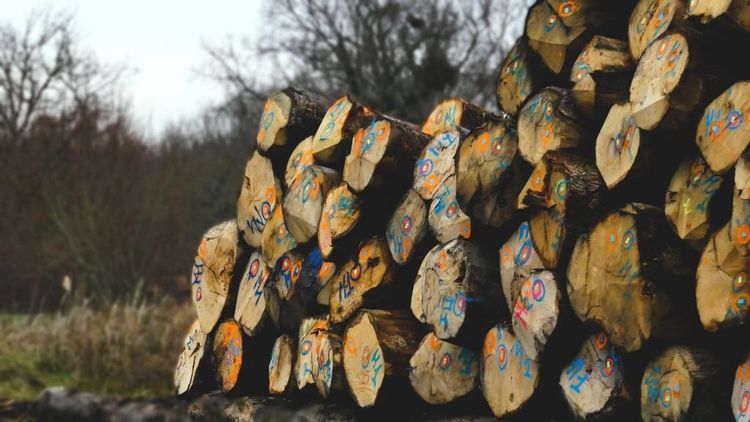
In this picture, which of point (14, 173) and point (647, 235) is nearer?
point (647, 235)

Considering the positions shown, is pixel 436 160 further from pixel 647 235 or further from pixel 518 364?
pixel 647 235

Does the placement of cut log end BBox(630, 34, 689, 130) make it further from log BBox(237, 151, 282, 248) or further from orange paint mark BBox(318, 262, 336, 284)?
log BBox(237, 151, 282, 248)

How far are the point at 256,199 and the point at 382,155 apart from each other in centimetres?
78

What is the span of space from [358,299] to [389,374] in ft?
0.90

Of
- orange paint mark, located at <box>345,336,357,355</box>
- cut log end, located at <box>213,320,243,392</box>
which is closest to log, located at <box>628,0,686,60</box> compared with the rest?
orange paint mark, located at <box>345,336,357,355</box>

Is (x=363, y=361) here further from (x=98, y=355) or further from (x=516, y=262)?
(x=98, y=355)

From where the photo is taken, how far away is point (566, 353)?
226 centimetres

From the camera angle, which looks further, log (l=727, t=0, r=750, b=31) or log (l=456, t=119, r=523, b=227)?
log (l=456, t=119, r=523, b=227)

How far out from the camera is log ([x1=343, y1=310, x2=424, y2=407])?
8.71 ft

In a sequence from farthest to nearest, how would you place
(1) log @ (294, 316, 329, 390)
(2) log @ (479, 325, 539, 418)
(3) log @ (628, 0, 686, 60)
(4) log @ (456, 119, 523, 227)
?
(1) log @ (294, 316, 329, 390), (4) log @ (456, 119, 523, 227), (2) log @ (479, 325, 539, 418), (3) log @ (628, 0, 686, 60)

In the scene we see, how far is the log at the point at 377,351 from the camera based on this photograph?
266cm

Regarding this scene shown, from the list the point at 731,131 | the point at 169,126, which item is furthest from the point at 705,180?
the point at 169,126

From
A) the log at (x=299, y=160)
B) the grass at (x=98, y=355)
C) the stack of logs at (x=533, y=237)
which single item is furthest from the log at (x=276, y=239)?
the grass at (x=98, y=355)

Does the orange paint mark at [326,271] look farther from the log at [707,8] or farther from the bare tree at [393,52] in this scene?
the bare tree at [393,52]
